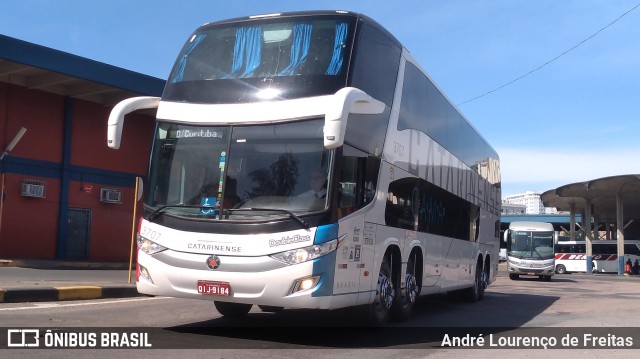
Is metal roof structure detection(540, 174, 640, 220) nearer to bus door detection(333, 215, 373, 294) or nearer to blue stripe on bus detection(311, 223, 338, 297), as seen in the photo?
bus door detection(333, 215, 373, 294)

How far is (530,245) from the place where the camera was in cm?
3359

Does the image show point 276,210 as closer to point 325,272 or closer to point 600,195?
point 325,272

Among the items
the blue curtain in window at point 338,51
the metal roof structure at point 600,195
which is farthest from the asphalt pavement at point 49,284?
the metal roof structure at point 600,195

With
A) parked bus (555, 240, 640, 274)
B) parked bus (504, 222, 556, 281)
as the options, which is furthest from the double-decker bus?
parked bus (555, 240, 640, 274)

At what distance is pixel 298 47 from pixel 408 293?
4.55m

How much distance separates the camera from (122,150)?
23.8m

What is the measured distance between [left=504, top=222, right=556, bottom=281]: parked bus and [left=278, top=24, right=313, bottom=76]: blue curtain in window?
88.0ft

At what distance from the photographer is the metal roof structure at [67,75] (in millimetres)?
18375

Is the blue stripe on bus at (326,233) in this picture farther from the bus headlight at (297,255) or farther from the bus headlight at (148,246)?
the bus headlight at (148,246)

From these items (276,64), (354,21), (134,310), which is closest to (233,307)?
(134,310)

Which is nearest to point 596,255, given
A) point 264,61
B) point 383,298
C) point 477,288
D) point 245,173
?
point 477,288

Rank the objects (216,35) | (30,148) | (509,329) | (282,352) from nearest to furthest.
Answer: (282,352), (216,35), (509,329), (30,148)

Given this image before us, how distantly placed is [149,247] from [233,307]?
237 centimetres

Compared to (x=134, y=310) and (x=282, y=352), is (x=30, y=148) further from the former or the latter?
(x=282, y=352)
